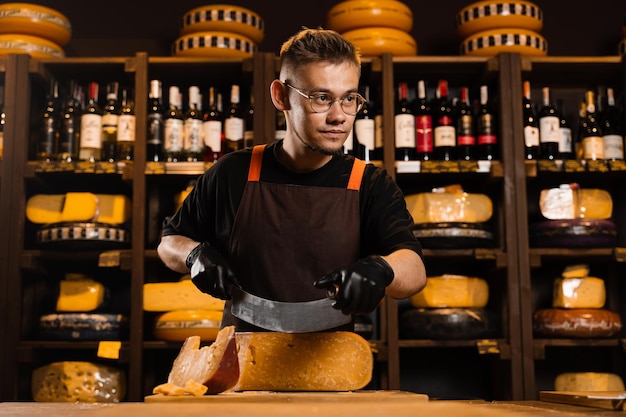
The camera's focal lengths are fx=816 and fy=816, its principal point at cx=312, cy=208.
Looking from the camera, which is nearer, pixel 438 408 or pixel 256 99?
pixel 438 408

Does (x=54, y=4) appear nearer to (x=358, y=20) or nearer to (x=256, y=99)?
(x=256, y=99)

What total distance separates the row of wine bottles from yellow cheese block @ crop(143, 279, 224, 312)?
5.19 ft

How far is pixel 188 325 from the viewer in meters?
3.44

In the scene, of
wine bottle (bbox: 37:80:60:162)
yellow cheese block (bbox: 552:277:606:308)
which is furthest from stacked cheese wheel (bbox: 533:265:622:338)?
wine bottle (bbox: 37:80:60:162)

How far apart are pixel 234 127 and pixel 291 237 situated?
1669mm

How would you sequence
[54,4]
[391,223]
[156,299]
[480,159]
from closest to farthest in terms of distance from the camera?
1. [391,223]
2. [156,299]
3. [480,159]
4. [54,4]

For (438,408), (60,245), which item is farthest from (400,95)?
Result: (438,408)

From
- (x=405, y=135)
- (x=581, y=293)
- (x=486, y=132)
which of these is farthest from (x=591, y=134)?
(x=405, y=135)

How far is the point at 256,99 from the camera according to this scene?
11.9ft

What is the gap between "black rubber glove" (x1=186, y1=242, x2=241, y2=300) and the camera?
1767 millimetres

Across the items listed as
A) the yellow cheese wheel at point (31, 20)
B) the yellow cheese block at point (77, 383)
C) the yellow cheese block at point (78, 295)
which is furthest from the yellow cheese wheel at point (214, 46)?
the yellow cheese block at point (77, 383)

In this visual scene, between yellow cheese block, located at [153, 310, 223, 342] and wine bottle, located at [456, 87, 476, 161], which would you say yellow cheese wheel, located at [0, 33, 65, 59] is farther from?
wine bottle, located at [456, 87, 476, 161]

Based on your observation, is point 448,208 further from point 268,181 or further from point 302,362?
point 302,362

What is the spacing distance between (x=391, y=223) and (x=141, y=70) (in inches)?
78.5
